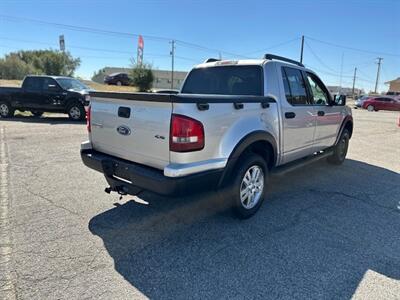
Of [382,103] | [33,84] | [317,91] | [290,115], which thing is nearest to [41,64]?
[33,84]

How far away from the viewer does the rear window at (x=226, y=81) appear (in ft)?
13.8

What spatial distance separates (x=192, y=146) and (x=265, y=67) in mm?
1872

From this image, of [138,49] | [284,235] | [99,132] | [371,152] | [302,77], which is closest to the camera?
[284,235]

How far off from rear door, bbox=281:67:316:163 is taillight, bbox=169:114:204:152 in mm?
1770

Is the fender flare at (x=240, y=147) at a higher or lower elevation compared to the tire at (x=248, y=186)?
higher

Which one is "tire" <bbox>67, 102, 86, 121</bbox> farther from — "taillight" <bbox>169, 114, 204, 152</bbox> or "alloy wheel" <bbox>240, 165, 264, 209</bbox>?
"taillight" <bbox>169, 114, 204, 152</bbox>

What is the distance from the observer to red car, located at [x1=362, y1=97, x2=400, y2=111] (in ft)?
99.0

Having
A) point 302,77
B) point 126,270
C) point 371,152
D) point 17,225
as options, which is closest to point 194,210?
point 126,270

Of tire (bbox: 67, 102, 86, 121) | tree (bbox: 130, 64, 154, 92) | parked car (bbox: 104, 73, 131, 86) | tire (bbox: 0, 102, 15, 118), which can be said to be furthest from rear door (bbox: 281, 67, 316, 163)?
parked car (bbox: 104, 73, 131, 86)

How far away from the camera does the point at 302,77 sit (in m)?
4.89

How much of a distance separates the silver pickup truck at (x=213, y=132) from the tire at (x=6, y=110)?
1168cm

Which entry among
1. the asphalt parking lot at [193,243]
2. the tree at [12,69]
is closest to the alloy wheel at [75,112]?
the asphalt parking lot at [193,243]

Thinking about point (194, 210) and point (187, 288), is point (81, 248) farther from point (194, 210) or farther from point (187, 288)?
point (194, 210)

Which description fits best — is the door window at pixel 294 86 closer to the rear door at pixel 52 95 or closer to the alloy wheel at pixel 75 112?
the alloy wheel at pixel 75 112
